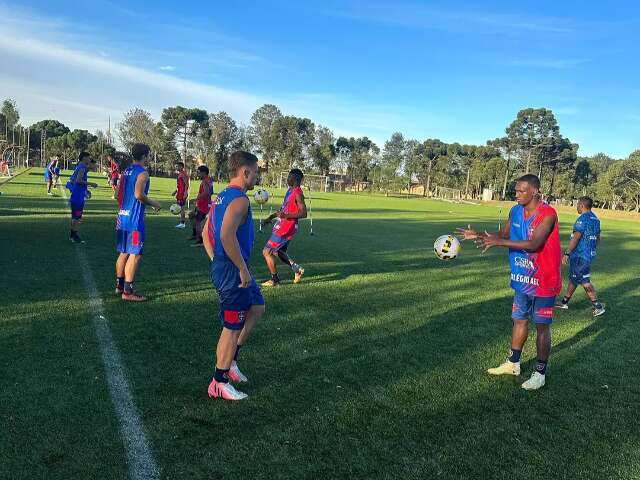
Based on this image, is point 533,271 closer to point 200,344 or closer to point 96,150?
point 200,344

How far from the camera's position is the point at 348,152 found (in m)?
97.6

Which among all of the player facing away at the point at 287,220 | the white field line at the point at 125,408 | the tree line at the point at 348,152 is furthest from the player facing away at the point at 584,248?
the tree line at the point at 348,152

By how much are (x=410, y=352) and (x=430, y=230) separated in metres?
16.8

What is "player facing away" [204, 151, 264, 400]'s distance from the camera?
4156mm

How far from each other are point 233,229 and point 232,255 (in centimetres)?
22

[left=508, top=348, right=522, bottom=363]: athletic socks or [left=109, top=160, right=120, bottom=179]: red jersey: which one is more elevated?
[left=109, top=160, right=120, bottom=179]: red jersey

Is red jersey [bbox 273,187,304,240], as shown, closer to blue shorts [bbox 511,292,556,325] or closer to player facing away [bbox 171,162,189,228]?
blue shorts [bbox 511,292,556,325]

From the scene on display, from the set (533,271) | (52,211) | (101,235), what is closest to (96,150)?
(52,211)

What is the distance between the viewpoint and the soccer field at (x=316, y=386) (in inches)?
141

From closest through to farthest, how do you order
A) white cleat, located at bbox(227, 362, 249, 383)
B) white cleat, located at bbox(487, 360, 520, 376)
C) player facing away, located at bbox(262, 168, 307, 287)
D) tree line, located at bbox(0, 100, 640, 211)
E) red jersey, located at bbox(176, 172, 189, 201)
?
white cleat, located at bbox(227, 362, 249, 383) → white cleat, located at bbox(487, 360, 520, 376) → player facing away, located at bbox(262, 168, 307, 287) → red jersey, located at bbox(176, 172, 189, 201) → tree line, located at bbox(0, 100, 640, 211)

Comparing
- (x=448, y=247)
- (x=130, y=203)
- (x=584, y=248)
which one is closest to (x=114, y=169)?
(x=130, y=203)

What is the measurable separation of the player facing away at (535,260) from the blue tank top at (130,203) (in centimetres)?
462

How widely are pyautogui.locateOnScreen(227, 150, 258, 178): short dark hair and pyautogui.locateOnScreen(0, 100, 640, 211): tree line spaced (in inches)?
3121

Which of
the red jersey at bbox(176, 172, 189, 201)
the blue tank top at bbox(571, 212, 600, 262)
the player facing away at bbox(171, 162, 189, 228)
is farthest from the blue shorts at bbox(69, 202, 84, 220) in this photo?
the blue tank top at bbox(571, 212, 600, 262)
